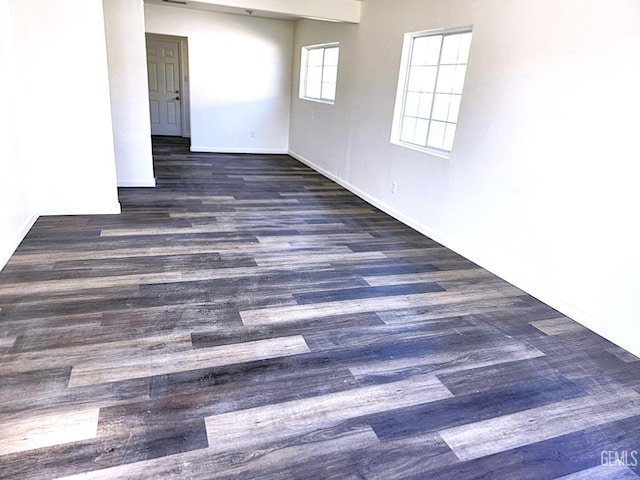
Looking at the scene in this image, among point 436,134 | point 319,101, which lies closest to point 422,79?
point 436,134

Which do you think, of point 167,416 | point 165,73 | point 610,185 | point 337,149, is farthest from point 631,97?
point 165,73

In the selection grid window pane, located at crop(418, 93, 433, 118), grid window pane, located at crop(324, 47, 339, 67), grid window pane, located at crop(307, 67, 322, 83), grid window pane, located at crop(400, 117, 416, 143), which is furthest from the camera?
grid window pane, located at crop(307, 67, 322, 83)

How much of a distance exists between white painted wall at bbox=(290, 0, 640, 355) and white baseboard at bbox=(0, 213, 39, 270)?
3.59m

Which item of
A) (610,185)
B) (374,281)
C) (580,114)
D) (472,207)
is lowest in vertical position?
(374,281)

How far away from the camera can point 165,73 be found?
31.8ft

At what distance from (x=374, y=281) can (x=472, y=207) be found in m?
1.24

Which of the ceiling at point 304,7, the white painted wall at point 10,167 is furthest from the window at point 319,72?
the white painted wall at point 10,167

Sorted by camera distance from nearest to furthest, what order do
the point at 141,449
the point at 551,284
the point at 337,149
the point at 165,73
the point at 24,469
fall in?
the point at 24,469 → the point at 141,449 → the point at 551,284 → the point at 337,149 → the point at 165,73

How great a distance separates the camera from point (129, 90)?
506 cm

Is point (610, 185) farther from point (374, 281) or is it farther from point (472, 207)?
point (374, 281)

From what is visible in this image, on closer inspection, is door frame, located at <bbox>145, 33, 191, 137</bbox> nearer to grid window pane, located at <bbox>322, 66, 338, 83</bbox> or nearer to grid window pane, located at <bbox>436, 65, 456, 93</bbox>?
grid window pane, located at <bbox>322, 66, 338, 83</bbox>

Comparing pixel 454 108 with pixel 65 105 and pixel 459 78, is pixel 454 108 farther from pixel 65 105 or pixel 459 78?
pixel 65 105

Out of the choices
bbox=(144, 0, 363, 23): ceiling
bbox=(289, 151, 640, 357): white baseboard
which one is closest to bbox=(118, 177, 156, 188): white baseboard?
bbox=(144, 0, 363, 23): ceiling

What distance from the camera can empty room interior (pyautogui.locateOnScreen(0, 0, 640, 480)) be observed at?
1785mm
